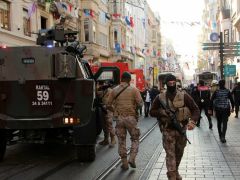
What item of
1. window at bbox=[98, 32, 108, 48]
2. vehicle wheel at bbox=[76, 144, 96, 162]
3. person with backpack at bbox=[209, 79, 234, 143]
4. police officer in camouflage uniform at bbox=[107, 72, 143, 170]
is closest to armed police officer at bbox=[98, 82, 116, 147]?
vehicle wheel at bbox=[76, 144, 96, 162]

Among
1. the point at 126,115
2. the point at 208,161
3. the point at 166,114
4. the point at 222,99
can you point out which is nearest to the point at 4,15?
the point at 222,99

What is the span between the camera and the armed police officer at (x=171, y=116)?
7.04m

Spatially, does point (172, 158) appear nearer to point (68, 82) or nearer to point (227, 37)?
point (68, 82)

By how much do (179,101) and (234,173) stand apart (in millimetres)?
1949

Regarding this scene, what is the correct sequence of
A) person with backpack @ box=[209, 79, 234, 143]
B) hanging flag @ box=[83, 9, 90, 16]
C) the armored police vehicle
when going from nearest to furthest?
the armored police vehicle
person with backpack @ box=[209, 79, 234, 143]
hanging flag @ box=[83, 9, 90, 16]

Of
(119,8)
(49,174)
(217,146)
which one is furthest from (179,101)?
(119,8)

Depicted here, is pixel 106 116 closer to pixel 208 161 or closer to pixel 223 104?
pixel 223 104

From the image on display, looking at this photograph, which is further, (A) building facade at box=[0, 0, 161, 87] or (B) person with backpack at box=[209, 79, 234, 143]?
(A) building facade at box=[0, 0, 161, 87]

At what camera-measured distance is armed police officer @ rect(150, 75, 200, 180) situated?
7039mm

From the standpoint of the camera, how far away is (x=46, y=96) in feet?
32.5

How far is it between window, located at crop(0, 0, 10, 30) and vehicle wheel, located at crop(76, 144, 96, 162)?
15.9 metres

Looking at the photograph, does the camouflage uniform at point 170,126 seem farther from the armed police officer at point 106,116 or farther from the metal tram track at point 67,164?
the armed police officer at point 106,116

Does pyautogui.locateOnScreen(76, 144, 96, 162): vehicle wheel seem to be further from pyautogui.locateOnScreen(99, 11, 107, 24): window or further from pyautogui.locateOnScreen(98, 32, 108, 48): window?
pyautogui.locateOnScreen(99, 11, 107, 24): window

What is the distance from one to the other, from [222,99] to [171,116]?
236 inches
